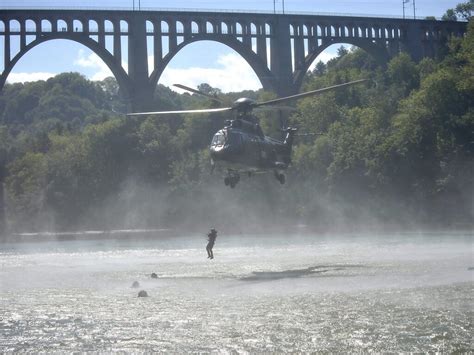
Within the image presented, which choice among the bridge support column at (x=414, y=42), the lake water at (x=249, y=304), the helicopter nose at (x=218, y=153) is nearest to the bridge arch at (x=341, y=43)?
the bridge support column at (x=414, y=42)

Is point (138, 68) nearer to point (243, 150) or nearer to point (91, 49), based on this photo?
point (91, 49)

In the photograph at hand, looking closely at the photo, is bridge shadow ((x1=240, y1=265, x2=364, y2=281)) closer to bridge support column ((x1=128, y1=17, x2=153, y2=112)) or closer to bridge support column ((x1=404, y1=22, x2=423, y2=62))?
bridge support column ((x1=128, y1=17, x2=153, y2=112))

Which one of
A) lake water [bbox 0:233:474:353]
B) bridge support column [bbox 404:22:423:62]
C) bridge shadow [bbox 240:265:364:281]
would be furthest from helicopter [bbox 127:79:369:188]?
bridge support column [bbox 404:22:423:62]

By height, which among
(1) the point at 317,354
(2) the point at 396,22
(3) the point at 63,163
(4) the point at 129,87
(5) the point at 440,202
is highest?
(2) the point at 396,22

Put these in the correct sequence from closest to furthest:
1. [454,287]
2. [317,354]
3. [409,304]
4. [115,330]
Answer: [317,354] < [115,330] < [409,304] < [454,287]

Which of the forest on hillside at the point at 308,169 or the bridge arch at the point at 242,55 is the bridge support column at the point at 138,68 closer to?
the bridge arch at the point at 242,55

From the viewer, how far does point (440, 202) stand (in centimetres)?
9056

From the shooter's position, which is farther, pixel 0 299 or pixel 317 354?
pixel 0 299

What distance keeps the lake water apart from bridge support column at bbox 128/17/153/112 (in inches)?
2664

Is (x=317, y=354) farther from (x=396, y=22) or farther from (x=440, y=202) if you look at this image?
(x=396, y=22)

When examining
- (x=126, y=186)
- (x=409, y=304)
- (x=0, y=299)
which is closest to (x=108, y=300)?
(x=0, y=299)

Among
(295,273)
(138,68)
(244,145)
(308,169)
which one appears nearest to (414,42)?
(138,68)

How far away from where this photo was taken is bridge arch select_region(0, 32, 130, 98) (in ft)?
365

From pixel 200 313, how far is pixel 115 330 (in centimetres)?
340
